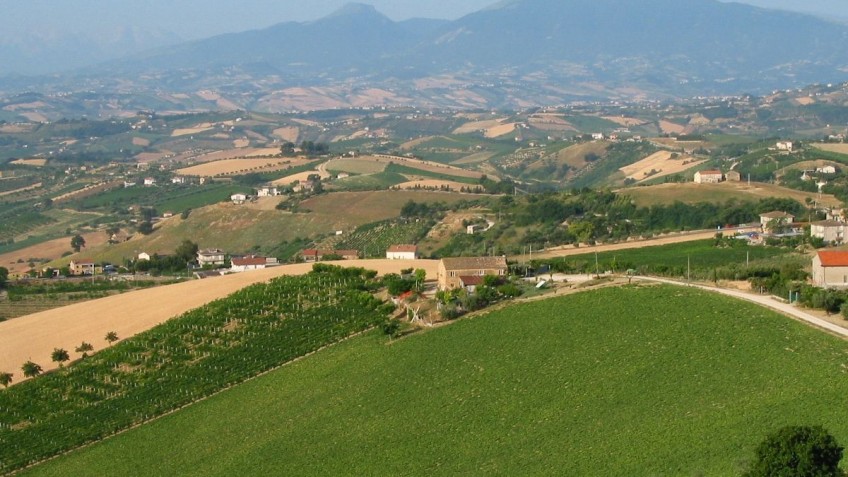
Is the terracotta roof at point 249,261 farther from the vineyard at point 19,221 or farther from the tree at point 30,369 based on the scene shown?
the vineyard at point 19,221

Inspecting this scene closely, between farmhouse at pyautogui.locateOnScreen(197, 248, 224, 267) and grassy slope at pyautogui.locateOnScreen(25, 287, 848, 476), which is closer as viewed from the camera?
grassy slope at pyautogui.locateOnScreen(25, 287, 848, 476)

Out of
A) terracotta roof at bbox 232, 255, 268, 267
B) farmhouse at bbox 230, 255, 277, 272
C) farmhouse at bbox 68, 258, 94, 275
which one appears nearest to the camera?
farmhouse at bbox 230, 255, 277, 272

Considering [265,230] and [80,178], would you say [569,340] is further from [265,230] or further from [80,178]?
[80,178]

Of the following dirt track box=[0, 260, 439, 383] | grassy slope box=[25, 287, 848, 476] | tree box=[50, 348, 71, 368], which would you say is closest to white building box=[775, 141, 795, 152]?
dirt track box=[0, 260, 439, 383]

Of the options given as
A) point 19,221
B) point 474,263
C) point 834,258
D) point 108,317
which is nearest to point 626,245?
point 474,263

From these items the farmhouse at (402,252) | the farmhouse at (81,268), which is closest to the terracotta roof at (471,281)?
the farmhouse at (402,252)

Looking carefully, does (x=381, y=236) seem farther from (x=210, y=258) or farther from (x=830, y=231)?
(x=830, y=231)

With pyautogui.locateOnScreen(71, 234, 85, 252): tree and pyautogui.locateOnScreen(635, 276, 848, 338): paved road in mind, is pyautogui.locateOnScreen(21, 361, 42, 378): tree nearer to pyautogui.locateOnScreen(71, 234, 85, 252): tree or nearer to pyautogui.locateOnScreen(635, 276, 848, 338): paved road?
pyautogui.locateOnScreen(635, 276, 848, 338): paved road
